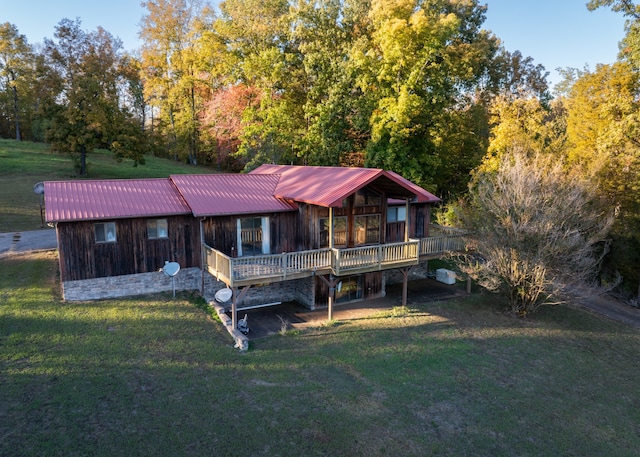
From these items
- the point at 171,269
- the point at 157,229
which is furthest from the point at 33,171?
the point at 171,269

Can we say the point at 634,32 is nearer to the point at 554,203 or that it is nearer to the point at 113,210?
the point at 554,203

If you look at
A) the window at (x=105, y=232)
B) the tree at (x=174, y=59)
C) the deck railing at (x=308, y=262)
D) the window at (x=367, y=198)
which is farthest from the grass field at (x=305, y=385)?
the tree at (x=174, y=59)

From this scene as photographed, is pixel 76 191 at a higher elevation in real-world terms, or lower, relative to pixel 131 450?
higher

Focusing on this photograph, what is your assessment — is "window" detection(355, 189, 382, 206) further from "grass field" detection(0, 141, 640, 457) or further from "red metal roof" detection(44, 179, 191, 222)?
"red metal roof" detection(44, 179, 191, 222)

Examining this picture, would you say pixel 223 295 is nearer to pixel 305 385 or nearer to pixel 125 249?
pixel 125 249

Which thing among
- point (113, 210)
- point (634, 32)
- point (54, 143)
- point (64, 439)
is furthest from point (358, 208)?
point (54, 143)

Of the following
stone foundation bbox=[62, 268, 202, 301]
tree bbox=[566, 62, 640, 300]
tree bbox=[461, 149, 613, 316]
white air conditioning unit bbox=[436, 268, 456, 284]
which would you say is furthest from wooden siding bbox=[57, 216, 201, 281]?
tree bbox=[566, 62, 640, 300]
